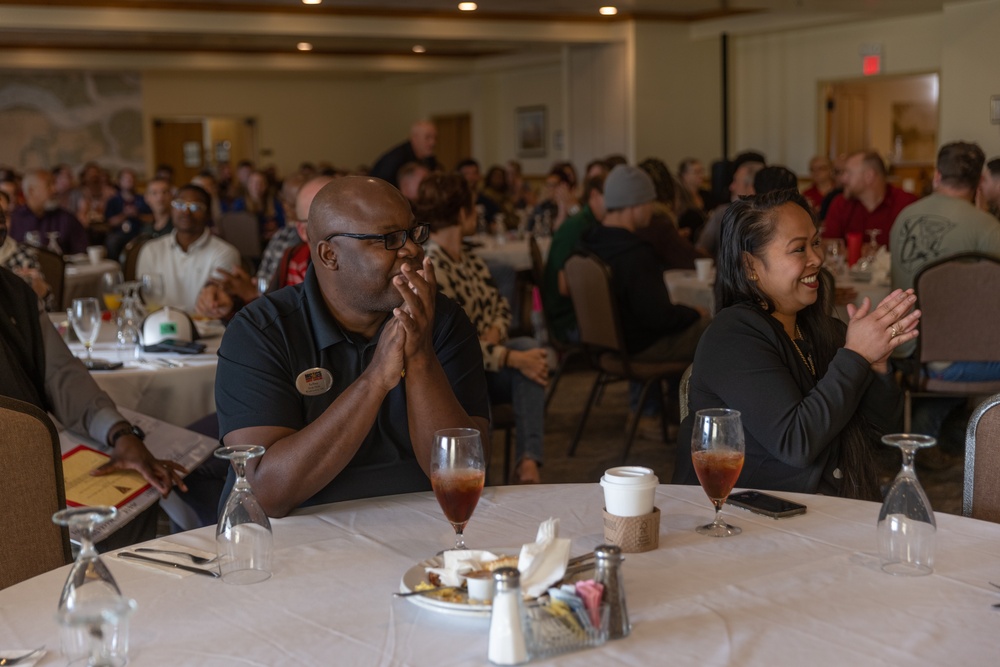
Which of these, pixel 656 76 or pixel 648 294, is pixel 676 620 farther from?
pixel 656 76

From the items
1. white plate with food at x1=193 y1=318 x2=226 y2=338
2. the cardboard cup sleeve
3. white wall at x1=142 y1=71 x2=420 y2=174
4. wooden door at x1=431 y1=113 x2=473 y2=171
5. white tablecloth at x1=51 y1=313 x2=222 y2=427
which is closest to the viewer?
the cardboard cup sleeve

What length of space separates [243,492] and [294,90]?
58.3ft

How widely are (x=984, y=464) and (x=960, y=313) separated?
2629 millimetres

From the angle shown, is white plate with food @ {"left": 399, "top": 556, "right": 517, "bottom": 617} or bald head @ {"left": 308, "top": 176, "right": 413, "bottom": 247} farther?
bald head @ {"left": 308, "top": 176, "right": 413, "bottom": 247}

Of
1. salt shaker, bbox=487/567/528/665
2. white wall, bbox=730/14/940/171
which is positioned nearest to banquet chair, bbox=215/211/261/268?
white wall, bbox=730/14/940/171

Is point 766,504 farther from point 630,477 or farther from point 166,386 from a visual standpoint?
point 166,386

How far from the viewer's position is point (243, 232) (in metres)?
9.91

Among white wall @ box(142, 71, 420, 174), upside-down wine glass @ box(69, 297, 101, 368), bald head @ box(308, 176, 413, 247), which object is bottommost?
upside-down wine glass @ box(69, 297, 101, 368)

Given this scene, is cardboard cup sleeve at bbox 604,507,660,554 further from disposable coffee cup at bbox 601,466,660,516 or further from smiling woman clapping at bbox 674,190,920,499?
smiling woman clapping at bbox 674,190,920,499

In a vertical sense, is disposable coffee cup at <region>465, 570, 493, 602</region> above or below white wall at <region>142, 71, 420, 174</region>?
below

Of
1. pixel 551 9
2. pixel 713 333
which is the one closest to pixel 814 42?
pixel 551 9

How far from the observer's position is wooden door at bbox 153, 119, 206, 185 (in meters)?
17.8

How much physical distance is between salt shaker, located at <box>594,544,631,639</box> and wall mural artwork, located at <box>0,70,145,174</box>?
664 inches

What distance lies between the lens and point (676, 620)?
137cm
